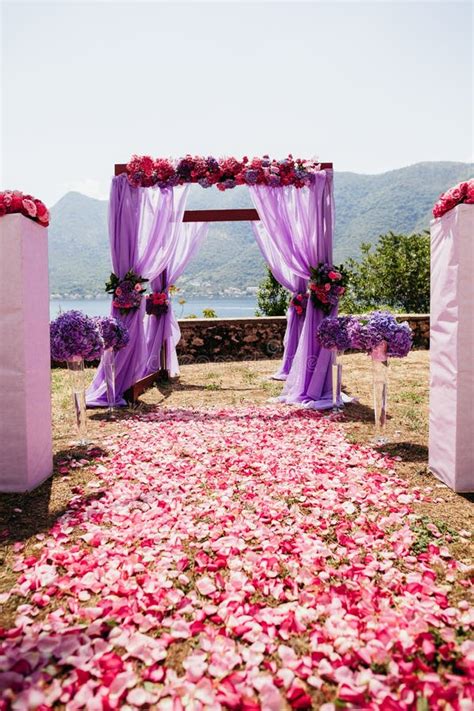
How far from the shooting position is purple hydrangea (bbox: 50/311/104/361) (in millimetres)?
4035

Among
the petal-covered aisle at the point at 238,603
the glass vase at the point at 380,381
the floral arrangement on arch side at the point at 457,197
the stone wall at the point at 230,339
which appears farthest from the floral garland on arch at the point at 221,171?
the petal-covered aisle at the point at 238,603

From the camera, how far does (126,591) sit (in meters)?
1.99

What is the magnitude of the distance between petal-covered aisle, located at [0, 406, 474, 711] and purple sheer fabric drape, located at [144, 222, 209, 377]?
13.8 feet

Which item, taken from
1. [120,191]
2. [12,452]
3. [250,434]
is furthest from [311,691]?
[120,191]

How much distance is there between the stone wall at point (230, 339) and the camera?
31.7 ft

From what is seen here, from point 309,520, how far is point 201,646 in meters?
A: 1.12

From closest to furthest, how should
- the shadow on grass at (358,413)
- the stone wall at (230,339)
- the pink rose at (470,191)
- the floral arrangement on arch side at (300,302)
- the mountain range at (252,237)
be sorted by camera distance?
the pink rose at (470,191)
the shadow on grass at (358,413)
the floral arrangement on arch side at (300,302)
the stone wall at (230,339)
the mountain range at (252,237)

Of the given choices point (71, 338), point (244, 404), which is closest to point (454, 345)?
point (71, 338)

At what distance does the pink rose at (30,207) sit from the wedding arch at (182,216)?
300cm

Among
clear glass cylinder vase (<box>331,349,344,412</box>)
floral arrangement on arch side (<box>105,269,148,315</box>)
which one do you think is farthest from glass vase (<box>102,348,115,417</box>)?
clear glass cylinder vase (<box>331,349,344,412</box>)

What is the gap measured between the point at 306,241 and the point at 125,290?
233cm

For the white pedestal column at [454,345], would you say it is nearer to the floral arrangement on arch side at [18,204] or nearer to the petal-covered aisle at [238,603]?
the petal-covered aisle at [238,603]

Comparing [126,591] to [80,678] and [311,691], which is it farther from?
[311,691]

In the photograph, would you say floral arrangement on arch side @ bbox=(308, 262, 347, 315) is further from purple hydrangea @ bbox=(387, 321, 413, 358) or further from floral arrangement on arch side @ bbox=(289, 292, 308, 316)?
purple hydrangea @ bbox=(387, 321, 413, 358)
